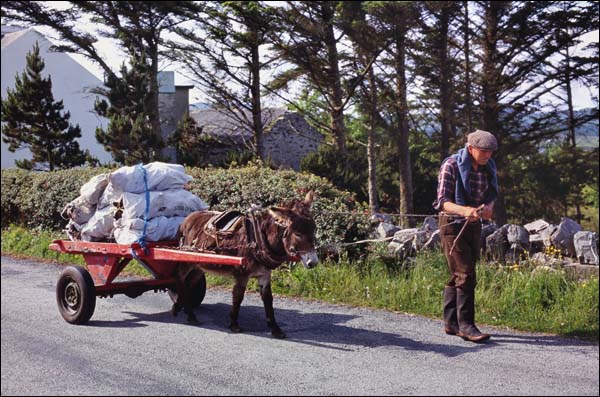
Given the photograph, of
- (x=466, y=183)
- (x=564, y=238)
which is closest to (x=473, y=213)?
(x=466, y=183)

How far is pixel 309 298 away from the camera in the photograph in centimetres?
850

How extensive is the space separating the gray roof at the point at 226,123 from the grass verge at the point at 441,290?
15.0 metres

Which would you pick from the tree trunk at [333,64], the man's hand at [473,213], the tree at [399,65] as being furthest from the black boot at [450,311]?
the tree trunk at [333,64]

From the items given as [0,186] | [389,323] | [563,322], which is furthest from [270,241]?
[0,186]

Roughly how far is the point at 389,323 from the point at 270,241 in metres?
1.75

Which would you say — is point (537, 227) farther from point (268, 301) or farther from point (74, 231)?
point (74, 231)

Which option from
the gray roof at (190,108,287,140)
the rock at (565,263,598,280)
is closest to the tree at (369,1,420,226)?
the gray roof at (190,108,287,140)

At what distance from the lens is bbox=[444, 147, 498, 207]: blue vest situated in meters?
6.36

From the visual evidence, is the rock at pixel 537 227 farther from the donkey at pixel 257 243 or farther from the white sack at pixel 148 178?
the white sack at pixel 148 178

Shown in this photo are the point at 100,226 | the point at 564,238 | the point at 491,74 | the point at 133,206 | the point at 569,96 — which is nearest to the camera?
→ the point at 133,206

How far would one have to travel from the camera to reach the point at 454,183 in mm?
6445

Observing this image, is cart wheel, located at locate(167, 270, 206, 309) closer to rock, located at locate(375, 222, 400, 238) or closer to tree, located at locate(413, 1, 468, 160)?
rock, located at locate(375, 222, 400, 238)

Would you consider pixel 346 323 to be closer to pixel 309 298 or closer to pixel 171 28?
pixel 309 298

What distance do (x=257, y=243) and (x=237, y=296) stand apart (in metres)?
0.73
